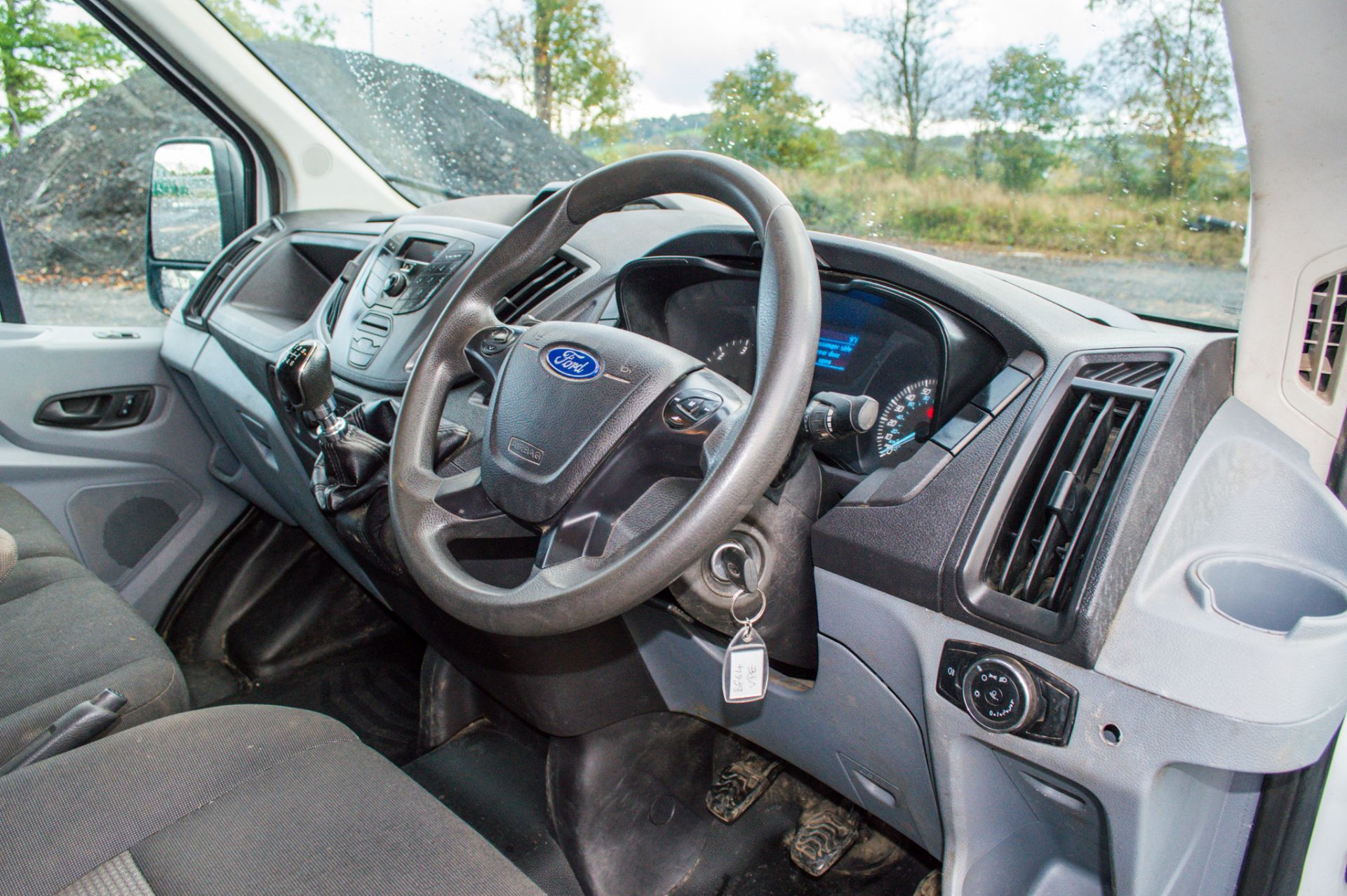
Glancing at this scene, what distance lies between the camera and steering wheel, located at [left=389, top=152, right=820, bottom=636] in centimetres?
84

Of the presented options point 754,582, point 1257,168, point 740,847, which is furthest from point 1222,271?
point 740,847

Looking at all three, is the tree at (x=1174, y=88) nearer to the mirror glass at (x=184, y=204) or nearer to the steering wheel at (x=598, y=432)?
the steering wheel at (x=598, y=432)

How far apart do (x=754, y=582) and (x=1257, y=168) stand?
0.84m

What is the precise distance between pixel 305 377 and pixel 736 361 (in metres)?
0.67

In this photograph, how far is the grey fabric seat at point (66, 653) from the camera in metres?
1.26

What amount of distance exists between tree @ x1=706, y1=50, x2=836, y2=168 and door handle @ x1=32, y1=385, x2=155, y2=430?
1769 mm

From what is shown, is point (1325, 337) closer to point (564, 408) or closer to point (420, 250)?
point (564, 408)

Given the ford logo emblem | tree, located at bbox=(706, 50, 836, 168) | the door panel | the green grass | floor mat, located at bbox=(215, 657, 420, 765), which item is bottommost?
floor mat, located at bbox=(215, 657, 420, 765)

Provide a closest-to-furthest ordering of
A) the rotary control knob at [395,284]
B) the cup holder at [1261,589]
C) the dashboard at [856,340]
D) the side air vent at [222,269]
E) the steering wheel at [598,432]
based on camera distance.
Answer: the steering wheel at [598,432]
the cup holder at [1261,589]
the dashboard at [856,340]
the rotary control knob at [395,284]
the side air vent at [222,269]

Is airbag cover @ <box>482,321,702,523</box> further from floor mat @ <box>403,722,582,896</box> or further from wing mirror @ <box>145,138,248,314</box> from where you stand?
wing mirror @ <box>145,138,248,314</box>

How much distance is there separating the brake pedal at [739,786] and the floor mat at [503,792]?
314mm

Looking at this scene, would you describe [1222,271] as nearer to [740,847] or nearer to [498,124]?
[740,847]

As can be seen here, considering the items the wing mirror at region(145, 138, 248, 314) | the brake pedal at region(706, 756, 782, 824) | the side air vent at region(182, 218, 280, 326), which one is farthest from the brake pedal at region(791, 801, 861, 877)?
the wing mirror at region(145, 138, 248, 314)

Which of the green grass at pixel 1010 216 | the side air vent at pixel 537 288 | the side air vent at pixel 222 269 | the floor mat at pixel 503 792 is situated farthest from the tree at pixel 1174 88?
the side air vent at pixel 222 269
